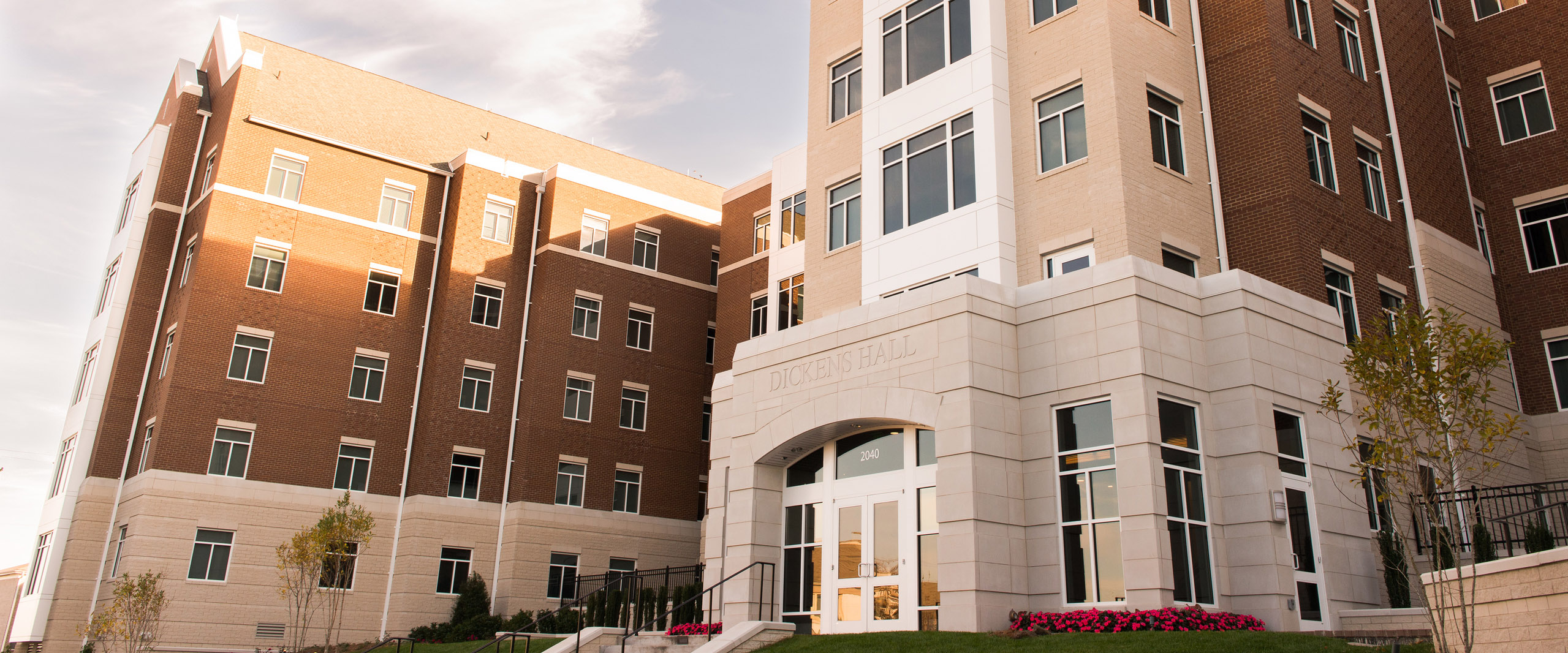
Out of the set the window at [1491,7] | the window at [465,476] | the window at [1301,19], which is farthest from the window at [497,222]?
the window at [1491,7]

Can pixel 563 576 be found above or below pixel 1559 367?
below

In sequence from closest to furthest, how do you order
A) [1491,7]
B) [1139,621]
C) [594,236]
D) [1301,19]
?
[1139,621], [1301,19], [1491,7], [594,236]

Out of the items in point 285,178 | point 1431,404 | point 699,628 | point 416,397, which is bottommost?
point 699,628

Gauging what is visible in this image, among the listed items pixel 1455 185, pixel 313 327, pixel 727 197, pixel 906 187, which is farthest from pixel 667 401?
pixel 1455 185

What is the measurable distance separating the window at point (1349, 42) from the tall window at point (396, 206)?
27839 mm

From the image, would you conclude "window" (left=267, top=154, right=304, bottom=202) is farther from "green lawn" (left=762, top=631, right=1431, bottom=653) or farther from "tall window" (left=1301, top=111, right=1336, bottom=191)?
"tall window" (left=1301, top=111, right=1336, bottom=191)

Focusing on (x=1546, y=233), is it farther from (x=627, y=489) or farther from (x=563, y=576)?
(x=563, y=576)

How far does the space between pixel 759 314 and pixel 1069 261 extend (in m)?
18.9

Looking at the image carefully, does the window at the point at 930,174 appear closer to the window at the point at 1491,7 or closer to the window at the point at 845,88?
the window at the point at 845,88

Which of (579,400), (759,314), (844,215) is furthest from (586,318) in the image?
(844,215)

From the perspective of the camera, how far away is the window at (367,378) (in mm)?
34000

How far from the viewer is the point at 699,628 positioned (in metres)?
19.7

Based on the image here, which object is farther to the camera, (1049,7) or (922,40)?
(922,40)

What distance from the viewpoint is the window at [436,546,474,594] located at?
32906 mm
